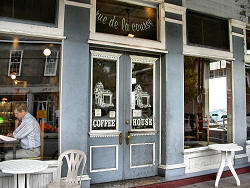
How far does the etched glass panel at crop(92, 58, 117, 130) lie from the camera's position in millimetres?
5328

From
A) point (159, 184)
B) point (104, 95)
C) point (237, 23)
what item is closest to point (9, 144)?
point (104, 95)

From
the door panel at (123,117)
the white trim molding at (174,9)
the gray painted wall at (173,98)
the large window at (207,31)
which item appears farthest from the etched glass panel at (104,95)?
the large window at (207,31)

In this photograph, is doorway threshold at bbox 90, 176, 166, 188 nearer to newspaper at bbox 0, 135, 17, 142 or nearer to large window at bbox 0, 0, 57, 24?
newspaper at bbox 0, 135, 17, 142

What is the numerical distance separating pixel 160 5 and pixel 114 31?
4.16 feet

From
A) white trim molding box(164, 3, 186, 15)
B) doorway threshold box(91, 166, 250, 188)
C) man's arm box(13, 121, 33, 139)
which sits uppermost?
white trim molding box(164, 3, 186, 15)

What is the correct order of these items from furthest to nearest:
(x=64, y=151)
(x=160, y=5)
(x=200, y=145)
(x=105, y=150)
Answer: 1. (x=200, y=145)
2. (x=160, y=5)
3. (x=105, y=150)
4. (x=64, y=151)

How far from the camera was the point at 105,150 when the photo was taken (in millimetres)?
5301

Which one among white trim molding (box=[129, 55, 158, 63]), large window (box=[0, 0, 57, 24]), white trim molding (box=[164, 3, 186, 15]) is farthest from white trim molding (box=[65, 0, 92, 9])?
white trim molding (box=[164, 3, 186, 15])

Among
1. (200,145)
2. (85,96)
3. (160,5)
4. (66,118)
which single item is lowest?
(200,145)

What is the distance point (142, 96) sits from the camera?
5824 mm

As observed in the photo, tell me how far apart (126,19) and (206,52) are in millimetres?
2147

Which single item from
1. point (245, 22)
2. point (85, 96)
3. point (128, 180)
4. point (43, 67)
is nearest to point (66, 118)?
point (85, 96)

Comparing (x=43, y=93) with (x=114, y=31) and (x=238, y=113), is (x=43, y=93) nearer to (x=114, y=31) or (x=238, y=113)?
(x=114, y=31)

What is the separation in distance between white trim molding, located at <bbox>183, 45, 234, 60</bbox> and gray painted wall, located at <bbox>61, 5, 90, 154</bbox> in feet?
8.02
